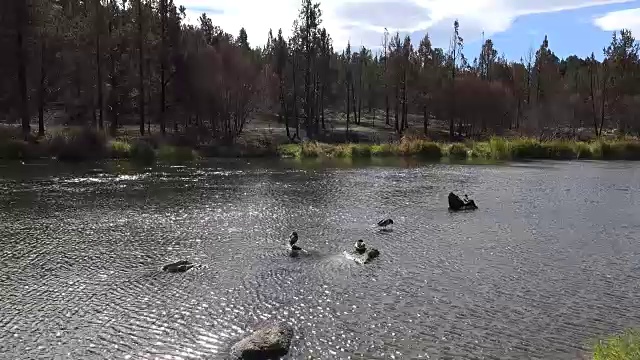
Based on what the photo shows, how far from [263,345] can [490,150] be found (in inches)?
2122

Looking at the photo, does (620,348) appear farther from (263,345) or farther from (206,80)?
(206,80)

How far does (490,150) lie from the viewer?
197ft

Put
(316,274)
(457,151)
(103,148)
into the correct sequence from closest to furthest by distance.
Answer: (316,274), (103,148), (457,151)

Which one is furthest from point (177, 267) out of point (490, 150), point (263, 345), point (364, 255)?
point (490, 150)

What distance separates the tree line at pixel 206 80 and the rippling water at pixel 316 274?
31.9 metres

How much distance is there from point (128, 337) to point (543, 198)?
1021 inches

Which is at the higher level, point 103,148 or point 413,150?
point 103,148

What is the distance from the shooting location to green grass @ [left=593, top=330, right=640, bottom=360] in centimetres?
893

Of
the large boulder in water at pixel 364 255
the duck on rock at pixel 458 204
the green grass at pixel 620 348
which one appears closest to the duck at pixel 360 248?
the large boulder in water at pixel 364 255

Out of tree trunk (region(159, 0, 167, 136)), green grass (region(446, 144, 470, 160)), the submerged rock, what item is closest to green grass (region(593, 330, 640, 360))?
the submerged rock

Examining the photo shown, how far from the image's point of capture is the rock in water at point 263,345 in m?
10.3

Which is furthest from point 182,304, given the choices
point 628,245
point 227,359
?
point 628,245

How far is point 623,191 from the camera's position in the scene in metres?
33.8

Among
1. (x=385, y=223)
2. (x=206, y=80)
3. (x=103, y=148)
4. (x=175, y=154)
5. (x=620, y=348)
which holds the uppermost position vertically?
(x=206, y=80)
